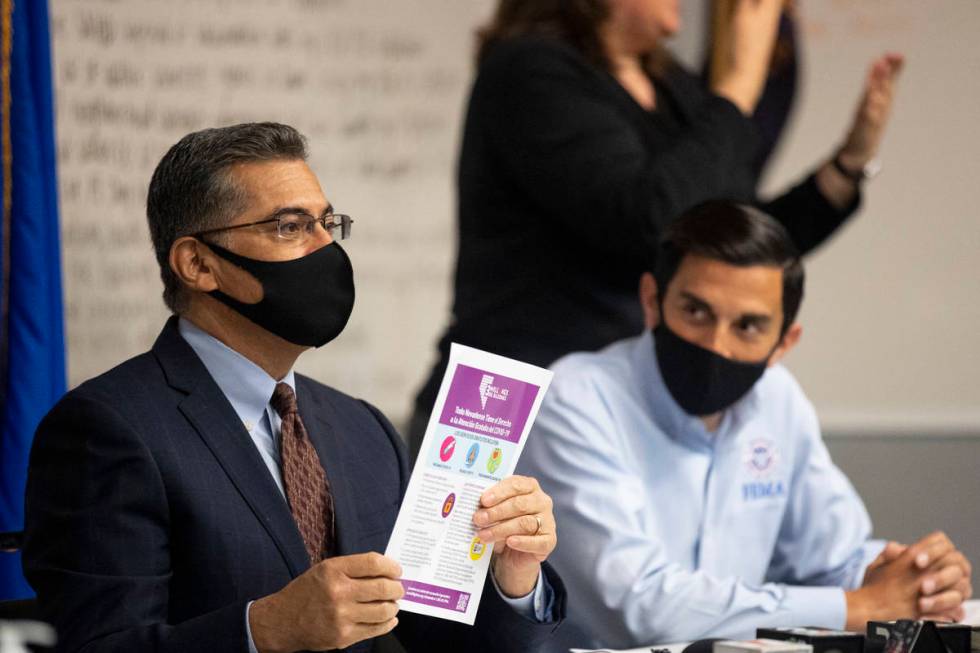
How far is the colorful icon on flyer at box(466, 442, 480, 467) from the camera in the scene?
1.52m

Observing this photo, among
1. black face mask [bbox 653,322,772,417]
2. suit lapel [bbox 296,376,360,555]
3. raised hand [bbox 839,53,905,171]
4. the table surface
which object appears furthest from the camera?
raised hand [bbox 839,53,905,171]

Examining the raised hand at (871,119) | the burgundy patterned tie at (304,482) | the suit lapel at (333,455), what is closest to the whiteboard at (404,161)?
the raised hand at (871,119)

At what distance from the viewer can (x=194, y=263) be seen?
1761 mm

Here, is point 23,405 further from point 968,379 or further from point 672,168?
point 968,379

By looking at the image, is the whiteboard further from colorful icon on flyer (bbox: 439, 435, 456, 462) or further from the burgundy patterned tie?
colorful icon on flyer (bbox: 439, 435, 456, 462)

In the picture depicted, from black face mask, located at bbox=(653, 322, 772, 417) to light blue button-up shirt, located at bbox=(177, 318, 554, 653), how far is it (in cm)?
78

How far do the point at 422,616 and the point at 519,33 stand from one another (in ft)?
4.55

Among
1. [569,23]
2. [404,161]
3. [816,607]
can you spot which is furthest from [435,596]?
[404,161]

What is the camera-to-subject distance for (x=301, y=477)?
1.77 meters

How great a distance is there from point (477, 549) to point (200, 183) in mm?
660

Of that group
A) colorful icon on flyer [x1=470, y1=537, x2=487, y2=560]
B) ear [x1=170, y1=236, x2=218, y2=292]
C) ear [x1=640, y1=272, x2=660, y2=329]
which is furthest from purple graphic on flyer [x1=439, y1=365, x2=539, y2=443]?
ear [x1=640, y1=272, x2=660, y2=329]

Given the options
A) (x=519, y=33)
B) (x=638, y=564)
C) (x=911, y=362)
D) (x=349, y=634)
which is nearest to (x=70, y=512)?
(x=349, y=634)

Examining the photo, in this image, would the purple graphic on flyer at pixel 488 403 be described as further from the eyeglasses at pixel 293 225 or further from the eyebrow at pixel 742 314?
the eyebrow at pixel 742 314

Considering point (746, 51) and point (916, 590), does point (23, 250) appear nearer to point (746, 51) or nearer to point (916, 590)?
point (746, 51)
